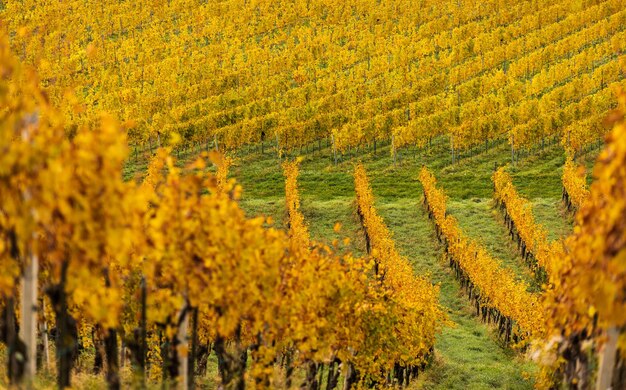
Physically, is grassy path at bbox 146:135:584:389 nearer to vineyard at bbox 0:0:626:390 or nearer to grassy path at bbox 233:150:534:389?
grassy path at bbox 233:150:534:389

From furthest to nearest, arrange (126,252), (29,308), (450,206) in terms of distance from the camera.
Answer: (450,206)
(126,252)
(29,308)

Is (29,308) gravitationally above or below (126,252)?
below

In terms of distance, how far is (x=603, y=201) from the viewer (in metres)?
12.3

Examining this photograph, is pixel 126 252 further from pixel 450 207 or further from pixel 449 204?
pixel 449 204

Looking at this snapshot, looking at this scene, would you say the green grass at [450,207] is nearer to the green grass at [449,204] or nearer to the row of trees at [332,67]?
the green grass at [449,204]

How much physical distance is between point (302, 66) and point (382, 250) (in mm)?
92588

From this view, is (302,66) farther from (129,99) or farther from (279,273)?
(279,273)

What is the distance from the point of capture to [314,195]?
90750 millimetres

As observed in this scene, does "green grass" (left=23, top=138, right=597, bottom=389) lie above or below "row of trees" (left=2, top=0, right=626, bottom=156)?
below

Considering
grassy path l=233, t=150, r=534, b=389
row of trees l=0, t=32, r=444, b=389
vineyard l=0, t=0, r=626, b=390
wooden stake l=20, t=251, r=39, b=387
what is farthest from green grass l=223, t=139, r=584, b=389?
wooden stake l=20, t=251, r=39, b=387

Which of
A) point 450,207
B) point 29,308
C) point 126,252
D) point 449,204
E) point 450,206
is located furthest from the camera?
point 449,204

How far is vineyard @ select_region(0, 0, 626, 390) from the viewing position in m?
12.1

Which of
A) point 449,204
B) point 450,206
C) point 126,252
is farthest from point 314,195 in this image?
point 126,252

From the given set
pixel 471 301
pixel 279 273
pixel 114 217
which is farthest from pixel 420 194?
pixel 114 217
